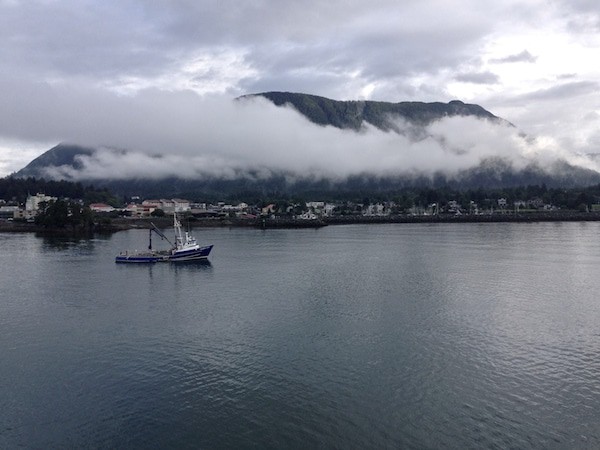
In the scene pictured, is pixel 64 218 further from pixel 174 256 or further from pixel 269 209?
pixel 269 209

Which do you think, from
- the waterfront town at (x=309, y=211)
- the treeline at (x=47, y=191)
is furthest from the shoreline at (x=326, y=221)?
the treeline at (x=47, y=191)

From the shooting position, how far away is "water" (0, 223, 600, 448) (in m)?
10.0

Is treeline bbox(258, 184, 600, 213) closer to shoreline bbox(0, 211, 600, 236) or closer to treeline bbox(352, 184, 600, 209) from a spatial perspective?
treeline bbox(352, 184, 600, 209)

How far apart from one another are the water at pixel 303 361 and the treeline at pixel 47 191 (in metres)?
87.9

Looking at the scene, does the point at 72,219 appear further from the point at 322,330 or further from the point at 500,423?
the point at 500,423

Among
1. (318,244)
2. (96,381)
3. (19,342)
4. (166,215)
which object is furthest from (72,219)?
(96,381)

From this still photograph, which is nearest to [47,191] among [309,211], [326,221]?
[309,211]

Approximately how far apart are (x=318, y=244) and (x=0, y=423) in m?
38.2

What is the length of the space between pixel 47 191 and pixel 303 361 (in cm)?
10753

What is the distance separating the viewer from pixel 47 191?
10644cm

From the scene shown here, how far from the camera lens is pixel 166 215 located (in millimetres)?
91188

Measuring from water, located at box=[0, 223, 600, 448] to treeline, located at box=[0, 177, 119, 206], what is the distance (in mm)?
87912

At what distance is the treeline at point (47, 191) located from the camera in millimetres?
106688

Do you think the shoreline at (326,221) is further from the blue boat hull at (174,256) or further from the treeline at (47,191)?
the blue boat hull at (174,256)
